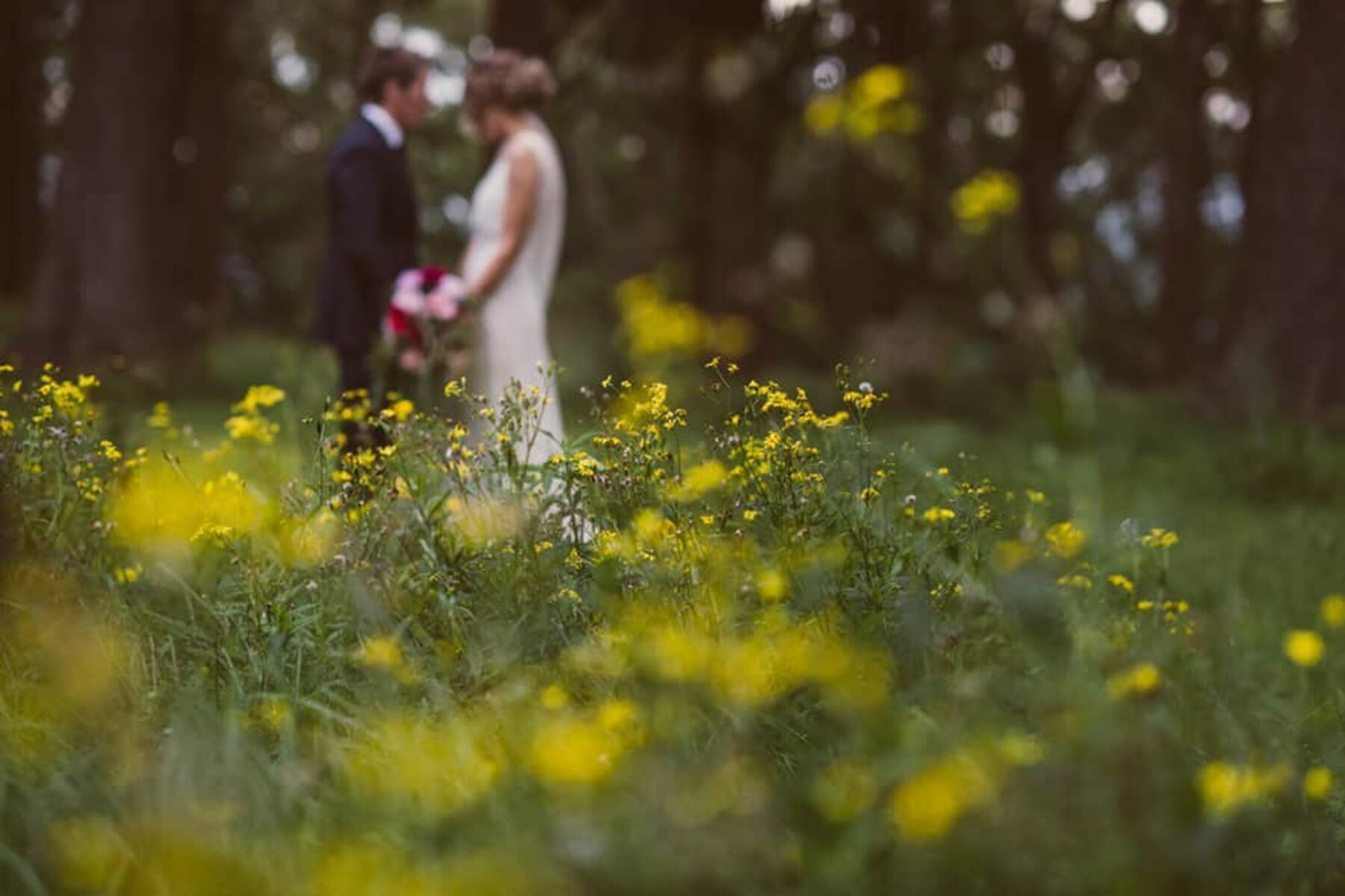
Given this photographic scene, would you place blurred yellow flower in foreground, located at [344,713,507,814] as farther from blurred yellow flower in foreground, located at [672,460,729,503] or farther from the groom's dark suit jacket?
the groom's dark suit jacket

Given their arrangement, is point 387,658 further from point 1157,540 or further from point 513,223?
point 513,223

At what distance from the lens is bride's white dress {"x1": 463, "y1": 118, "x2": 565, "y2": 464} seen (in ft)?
22.2

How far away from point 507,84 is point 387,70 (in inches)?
20.7

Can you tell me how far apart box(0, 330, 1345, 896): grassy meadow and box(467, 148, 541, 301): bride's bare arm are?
1841 mm

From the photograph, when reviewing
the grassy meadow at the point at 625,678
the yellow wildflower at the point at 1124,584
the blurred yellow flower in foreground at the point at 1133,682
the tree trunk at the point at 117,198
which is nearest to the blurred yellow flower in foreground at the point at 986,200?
the grassy meadow at the point at 625,678

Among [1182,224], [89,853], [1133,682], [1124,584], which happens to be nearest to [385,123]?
[1124,584]

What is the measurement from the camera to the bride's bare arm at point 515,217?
6.68 meters

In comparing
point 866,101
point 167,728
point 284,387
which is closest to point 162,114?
point 284,387

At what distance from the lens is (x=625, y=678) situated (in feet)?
10.3

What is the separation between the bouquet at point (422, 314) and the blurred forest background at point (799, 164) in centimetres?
117

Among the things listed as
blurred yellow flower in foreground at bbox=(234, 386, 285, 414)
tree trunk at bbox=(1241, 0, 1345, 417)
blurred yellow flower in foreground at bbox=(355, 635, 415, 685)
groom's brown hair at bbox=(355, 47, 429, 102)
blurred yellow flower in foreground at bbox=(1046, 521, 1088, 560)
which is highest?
tree trunk at bbox=(1241, 0, 1345, 417)

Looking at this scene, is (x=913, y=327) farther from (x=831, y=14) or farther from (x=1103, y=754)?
(x=1103, y=754)

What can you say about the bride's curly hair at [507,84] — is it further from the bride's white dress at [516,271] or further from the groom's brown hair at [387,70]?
the groom's brown hair at [387,70]

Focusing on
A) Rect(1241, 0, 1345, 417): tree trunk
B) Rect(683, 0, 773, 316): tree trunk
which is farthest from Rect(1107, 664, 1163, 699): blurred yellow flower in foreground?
Rect(683, 0, 773, 316): tree trunk
